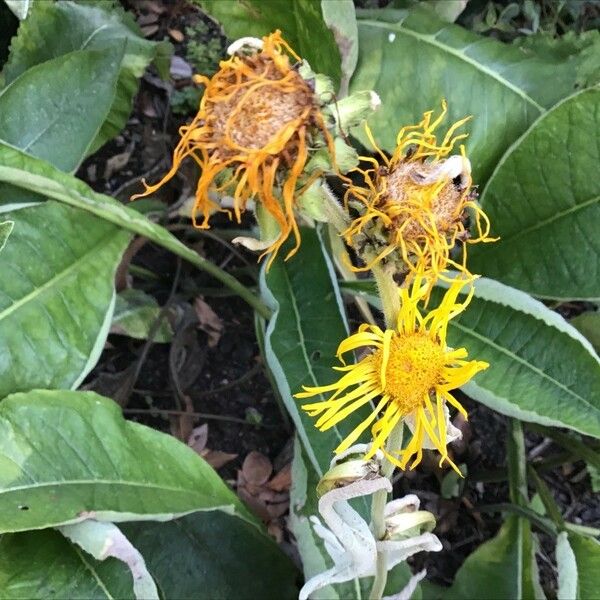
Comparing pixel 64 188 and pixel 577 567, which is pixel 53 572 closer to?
pixel 64 188

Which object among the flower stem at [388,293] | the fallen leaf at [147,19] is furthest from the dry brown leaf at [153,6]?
the flower stem at [388,293]

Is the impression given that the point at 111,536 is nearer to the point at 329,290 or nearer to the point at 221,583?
the point at 221,583

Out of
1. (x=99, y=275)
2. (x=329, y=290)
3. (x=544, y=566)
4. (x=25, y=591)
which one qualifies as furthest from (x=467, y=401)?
(x=25, y=591)

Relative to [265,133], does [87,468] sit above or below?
below

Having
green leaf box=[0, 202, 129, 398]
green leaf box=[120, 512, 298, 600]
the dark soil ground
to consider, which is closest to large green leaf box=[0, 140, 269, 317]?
green leaf box=[0, 202, 129, 398]

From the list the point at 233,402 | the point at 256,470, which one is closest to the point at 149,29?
the point at 233,402

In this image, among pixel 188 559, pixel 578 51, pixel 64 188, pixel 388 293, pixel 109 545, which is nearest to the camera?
pixel 388 293

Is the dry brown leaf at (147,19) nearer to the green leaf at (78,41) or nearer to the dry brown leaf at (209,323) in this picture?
the green leaf at (78,41)
